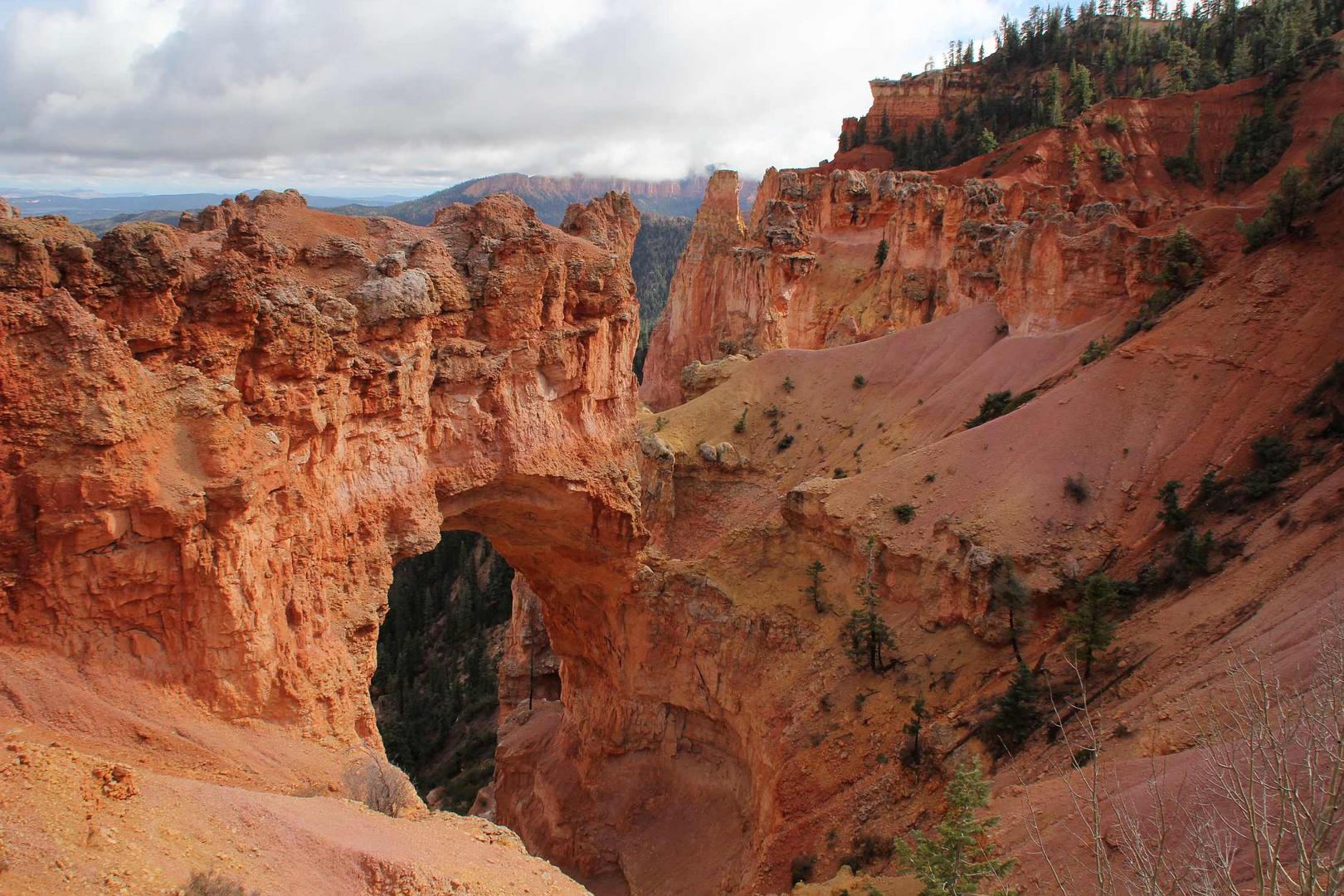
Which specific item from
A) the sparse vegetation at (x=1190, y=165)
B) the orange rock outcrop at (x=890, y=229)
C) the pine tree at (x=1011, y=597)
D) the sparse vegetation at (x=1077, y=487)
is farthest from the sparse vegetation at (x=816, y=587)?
the sparse vegetation at (x=1190, y=165)

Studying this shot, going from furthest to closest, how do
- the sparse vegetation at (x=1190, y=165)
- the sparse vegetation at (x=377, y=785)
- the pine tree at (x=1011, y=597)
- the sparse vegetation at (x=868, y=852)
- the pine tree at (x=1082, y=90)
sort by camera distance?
the pine tree at (x=1082, y=90) → the sparse vegetation at (x=1190, y=165) → the pine tree at (x=1011, y=597) → the sparse vegetation at (x=868, y=852) → the sparse vegetation at (x=377, y=785)

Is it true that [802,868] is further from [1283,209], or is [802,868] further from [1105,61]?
[1105,61]

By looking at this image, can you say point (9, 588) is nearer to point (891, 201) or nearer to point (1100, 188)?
point (891, 201)

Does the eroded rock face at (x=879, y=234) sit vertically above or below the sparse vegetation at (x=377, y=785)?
above

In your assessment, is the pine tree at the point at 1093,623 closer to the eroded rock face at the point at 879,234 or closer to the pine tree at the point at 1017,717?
the pine tree at the point at 1017,717

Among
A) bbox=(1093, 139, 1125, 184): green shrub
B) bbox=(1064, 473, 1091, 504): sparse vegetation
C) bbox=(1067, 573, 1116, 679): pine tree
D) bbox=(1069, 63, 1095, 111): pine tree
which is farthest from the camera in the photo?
bbox=(1069, 63, 1095, 111): pine tree

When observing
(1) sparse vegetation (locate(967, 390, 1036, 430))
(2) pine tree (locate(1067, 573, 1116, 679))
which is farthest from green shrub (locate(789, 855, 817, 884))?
(1) sparse vegetation (locate(967, 390, 1036, 430))

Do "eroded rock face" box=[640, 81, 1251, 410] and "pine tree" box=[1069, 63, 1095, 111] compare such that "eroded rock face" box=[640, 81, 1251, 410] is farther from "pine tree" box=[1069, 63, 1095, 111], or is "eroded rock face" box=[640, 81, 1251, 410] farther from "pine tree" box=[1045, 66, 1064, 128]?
"pine tree" box=[1069, 63, 1095, 111]
